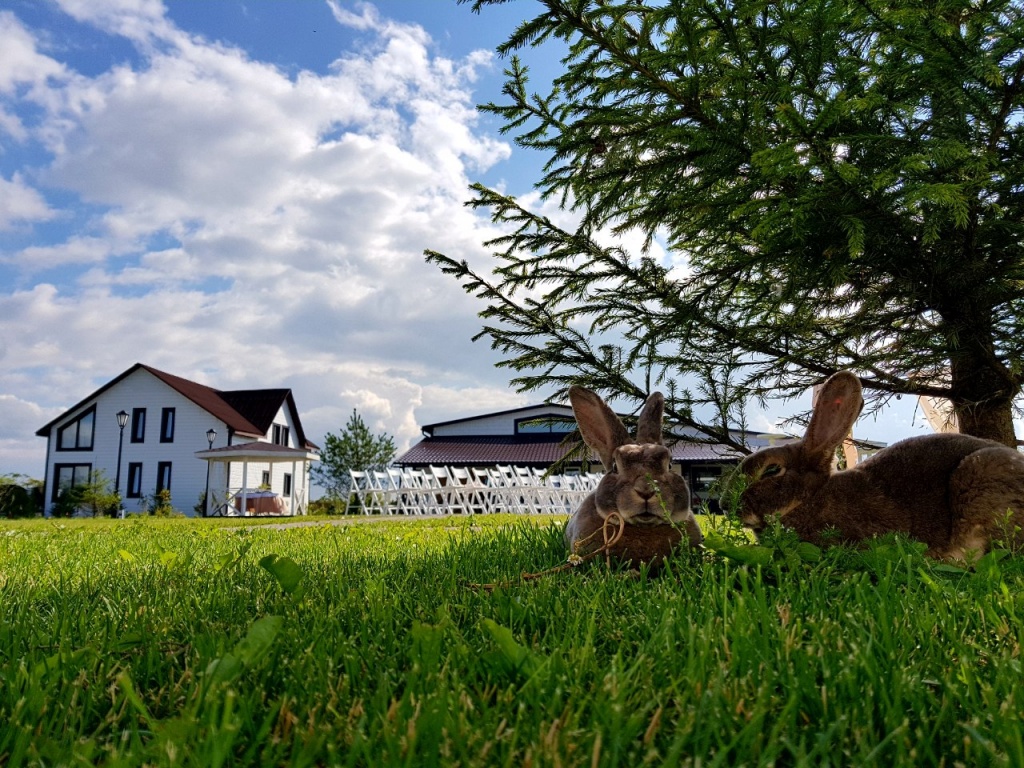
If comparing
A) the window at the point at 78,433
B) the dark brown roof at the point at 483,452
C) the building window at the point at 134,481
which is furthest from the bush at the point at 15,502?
the dark brown roof at the point at 483,452

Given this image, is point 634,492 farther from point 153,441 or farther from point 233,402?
point 233,402

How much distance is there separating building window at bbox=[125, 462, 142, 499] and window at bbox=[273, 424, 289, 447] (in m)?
7.52

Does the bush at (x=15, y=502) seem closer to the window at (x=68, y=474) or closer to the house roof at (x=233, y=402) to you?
the window at (x=68, y=474)

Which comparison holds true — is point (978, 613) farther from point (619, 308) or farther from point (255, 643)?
point (619, 308)

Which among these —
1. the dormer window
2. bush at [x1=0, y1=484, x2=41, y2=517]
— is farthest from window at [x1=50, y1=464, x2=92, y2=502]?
the dormer window

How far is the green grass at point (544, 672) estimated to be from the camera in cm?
125

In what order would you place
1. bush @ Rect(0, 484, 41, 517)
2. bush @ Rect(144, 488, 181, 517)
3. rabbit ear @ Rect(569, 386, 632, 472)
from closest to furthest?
1. rabbit ear @ Rect(569, 386, 632, 472)
2. bush @ Rect(0, 484, 41, 517)
3. bush @ Rect(144, 488, 181, 517)

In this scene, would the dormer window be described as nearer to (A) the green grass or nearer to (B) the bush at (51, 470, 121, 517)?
(B) the bush at (51, 470, 121, 517)

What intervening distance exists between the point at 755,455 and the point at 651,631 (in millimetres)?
1372

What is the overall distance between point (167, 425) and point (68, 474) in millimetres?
6593

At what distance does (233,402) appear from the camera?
42.9 metres

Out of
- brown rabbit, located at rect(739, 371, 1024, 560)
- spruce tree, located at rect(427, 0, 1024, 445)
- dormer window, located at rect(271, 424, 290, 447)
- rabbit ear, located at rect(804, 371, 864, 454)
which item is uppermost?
dormer window, located at rect(271, 424, 290, 447)

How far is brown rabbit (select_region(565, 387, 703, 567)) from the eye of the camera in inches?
108

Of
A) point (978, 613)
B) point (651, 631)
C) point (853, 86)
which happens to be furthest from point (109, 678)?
point (853, 86)
